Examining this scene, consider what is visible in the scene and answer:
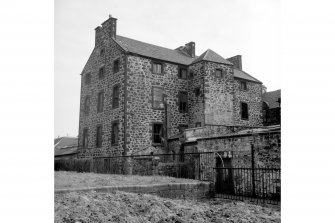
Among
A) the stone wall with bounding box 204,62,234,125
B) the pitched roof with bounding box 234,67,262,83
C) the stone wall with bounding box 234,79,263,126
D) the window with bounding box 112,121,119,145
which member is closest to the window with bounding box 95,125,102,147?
the window with bounding box 112,121,119,145

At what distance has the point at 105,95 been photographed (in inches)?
657

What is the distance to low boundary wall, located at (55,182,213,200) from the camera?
5.48 metres

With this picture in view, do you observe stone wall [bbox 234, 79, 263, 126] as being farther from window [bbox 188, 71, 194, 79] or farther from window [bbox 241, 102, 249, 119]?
window [bbox 188, 71, 194, 79]

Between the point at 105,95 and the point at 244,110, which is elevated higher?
the point at 105,95

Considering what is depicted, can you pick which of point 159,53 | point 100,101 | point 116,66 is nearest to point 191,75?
point 159,53

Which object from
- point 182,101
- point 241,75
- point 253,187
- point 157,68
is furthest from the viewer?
point 241,75

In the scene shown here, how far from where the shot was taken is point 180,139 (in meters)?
14.9

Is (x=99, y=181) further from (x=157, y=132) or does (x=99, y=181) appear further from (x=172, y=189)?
(x=157, y=132)

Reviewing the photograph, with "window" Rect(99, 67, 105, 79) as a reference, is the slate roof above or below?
above

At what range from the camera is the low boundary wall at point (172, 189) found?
5484mm

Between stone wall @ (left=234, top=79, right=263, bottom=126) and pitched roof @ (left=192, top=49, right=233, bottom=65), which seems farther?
stone wall @ (left=234, top=79, right=263, bottom=126)

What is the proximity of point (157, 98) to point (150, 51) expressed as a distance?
2823 mm
